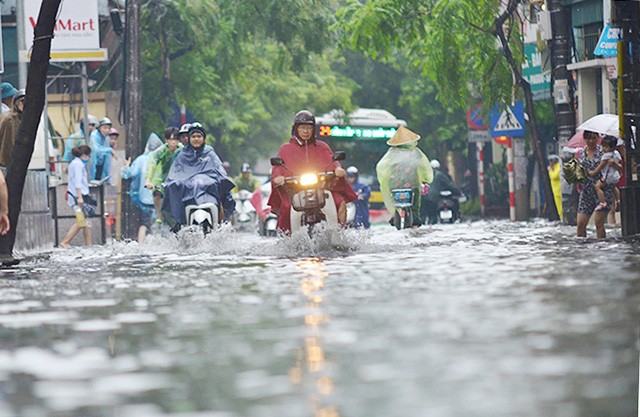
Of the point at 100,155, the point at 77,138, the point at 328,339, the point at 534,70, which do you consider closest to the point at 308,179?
the point at 100,155

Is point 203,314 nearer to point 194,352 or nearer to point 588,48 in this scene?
point 194,352

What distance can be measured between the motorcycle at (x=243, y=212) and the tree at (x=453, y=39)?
8950 millimetres

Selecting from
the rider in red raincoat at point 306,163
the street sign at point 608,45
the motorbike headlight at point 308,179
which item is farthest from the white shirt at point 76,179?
the street sign at point 608,45

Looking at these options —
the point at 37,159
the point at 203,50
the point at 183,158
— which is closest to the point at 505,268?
the point at 183,158

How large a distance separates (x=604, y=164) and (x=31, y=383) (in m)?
15.3

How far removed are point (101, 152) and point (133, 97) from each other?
2909 mm

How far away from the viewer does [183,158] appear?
2325 cm

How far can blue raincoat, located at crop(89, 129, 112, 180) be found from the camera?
30.2 meters

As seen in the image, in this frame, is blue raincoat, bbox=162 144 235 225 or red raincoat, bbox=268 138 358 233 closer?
red raincoat, bbox=268 138 358 233

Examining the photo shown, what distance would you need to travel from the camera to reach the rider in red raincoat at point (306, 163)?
2089 cm

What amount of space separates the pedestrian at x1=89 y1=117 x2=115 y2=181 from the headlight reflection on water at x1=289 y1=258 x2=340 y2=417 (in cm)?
1758

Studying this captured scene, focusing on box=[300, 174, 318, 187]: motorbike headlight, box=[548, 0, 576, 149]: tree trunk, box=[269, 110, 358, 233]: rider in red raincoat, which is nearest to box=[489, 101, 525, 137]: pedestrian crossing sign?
box=[548, 0, 576, 149]: tree trunk

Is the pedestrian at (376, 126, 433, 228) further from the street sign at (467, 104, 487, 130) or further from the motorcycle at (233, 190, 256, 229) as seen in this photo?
the street sign at (467, 104, 487, 130)

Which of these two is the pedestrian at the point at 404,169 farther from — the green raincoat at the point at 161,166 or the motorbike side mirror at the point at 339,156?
the motorbike side mirror at the point at 339,156
